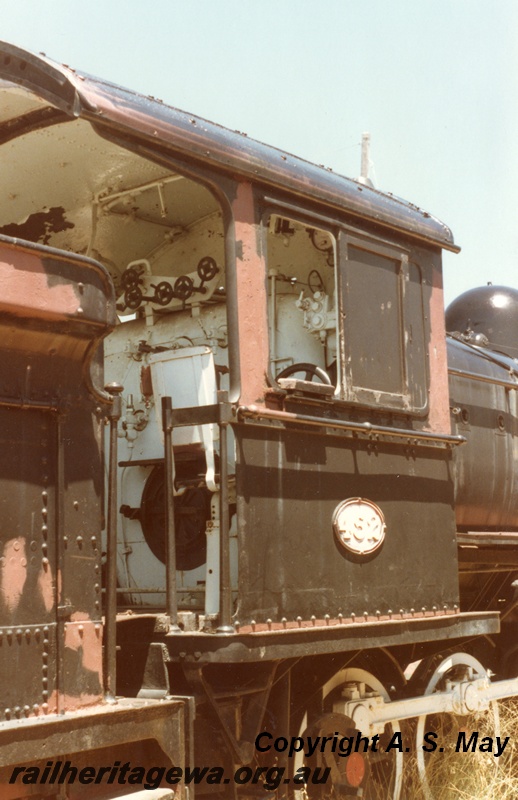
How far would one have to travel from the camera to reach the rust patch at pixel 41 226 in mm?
5465

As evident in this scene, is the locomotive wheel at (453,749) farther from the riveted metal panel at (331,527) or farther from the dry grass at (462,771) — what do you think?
the riveted metal panel at (331,527)

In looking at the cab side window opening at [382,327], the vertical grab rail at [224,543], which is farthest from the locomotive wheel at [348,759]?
the cab side window opening at [382,327]

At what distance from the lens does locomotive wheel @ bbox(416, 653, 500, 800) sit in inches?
222

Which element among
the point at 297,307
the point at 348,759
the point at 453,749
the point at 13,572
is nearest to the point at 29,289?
the point at 13,572

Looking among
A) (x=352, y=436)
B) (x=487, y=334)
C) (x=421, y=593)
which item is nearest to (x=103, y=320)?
(x=352, y=436)

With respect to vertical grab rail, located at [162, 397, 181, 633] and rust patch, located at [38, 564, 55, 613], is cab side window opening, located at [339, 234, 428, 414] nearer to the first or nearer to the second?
vertical grab rail, located at [162, 397, 181, 633]

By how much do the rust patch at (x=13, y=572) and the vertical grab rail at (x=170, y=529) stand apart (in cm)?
93

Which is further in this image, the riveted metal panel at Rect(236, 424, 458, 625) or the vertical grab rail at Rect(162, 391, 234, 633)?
the riveted metal panel at Rect(236, 424, 458, 625)

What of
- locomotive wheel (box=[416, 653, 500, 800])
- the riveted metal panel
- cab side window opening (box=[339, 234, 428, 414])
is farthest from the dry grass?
cab side window opening (box=[339, 234, 428, 414])

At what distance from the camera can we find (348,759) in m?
4.93

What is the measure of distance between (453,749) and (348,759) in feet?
3.78

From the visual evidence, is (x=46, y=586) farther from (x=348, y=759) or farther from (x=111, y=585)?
(x=348, y=759)

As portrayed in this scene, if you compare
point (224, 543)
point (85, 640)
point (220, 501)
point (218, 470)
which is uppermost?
point (218, 470)

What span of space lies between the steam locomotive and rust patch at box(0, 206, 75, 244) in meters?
0.02
